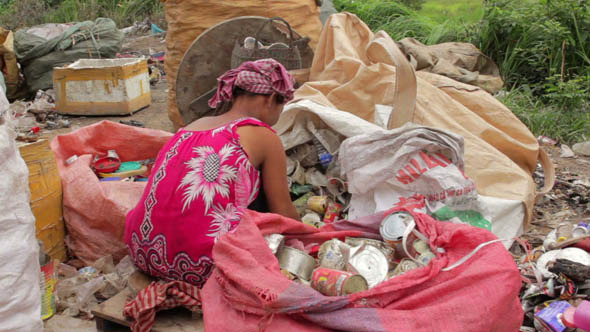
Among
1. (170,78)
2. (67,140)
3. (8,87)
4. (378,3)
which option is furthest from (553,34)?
(8,87)

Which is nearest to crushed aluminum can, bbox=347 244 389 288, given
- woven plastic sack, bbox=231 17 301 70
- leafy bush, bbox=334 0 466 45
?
woven plastic sack, bbox=231 17 301 70

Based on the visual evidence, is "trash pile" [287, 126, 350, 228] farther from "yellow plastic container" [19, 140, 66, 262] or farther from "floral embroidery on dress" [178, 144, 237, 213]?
"yellow plastic container" [19, 140, 66, 262]

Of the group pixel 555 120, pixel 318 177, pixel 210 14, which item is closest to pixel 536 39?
pixel 555 120

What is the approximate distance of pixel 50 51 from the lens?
18.8ft

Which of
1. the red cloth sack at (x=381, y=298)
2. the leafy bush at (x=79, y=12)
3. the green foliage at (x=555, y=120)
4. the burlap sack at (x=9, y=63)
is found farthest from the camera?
the leafy bush at (x=79, y=12)

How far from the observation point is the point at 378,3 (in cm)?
719

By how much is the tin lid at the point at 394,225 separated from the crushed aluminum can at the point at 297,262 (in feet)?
0.82

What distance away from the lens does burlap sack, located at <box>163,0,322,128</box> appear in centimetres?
392

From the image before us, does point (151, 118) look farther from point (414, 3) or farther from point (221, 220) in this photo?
point (414, 3)

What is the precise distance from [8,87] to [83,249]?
3.95 metres

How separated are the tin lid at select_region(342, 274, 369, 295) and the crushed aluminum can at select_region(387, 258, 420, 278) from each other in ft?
0.49

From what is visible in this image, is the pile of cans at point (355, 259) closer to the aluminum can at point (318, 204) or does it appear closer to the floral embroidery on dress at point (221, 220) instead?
the floral embroidery on dress at point (221, 220)

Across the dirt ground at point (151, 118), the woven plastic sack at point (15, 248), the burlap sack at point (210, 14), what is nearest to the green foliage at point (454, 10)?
the burlap sack at point (210, 14)

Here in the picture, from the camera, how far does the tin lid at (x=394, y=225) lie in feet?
5.44
